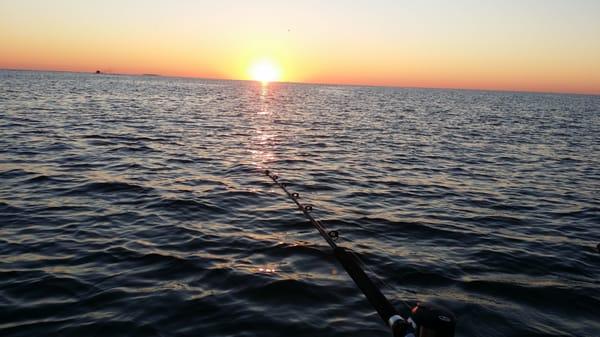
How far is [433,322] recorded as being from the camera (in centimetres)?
334

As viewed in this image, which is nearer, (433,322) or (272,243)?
(433,322)

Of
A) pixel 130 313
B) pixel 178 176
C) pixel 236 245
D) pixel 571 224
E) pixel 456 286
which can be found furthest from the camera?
pixel 178 176

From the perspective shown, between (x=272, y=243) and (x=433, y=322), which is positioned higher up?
(x=433, y=322)

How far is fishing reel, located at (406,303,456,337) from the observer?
10.9ft

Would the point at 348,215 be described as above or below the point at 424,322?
below

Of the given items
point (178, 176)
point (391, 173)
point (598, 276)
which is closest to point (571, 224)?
point (598, 276)

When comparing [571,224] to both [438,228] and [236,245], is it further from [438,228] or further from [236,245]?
[236,245]

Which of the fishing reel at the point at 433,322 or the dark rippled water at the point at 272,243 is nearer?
the fishing reel at the point at 433,322

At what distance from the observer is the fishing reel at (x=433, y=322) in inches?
130

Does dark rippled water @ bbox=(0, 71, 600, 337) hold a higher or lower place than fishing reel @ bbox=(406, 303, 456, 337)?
lower

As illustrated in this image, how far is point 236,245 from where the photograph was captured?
29.2 ft

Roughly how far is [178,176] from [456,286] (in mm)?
10260

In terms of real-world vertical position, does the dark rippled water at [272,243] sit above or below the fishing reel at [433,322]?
below

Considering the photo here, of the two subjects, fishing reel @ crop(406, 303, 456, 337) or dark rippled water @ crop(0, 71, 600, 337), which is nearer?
fishing reel @ crop(406, 303, 456, 337)
